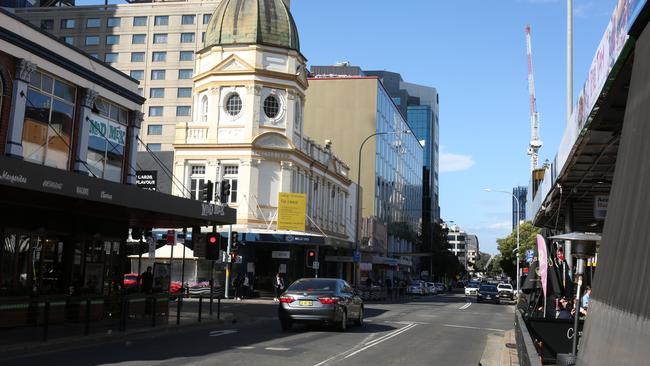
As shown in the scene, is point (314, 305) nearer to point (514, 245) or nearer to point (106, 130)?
point (106, 130)

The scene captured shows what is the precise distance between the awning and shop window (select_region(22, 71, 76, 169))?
5.75 feet

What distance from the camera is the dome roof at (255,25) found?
145ft

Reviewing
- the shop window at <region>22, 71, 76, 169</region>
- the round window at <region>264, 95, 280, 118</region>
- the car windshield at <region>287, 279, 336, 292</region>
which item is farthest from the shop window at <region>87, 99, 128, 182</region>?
the round window at <region>264, 95, 280, 118</region>

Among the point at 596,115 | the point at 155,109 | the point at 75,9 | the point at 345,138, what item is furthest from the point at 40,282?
the point at 75,9

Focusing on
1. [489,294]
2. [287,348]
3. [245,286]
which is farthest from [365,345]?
[489,294]

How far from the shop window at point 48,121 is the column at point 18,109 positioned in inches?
17.4

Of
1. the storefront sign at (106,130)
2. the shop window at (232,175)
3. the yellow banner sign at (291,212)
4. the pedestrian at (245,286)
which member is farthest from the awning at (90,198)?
the shop window at (232,175)

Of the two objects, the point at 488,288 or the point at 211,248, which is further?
the point at 488,288

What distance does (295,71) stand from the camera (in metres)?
44.5

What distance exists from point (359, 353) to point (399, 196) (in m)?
77.0

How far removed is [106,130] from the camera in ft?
78.5

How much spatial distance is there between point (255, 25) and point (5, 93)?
26934mm

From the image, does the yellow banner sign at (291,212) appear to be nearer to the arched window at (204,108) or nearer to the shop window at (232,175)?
the shop window at (232,175)

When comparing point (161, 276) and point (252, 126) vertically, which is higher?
point (252, 126)
